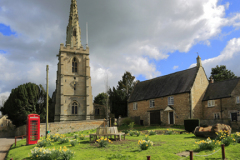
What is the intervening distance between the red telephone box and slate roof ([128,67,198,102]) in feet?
72.4

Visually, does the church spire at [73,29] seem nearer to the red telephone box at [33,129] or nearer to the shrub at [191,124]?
the red telephone box at [33,129]

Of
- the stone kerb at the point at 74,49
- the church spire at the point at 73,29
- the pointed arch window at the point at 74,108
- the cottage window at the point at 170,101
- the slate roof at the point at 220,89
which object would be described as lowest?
the pointed arch window at the point at 74,108

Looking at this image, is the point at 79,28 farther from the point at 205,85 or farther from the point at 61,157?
the point at 61,157

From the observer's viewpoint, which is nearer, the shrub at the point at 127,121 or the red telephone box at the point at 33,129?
the red telephone box at the point at 33,129

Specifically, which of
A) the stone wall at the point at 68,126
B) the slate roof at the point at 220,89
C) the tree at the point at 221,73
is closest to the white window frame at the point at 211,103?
the slate roof at the point at 220,89

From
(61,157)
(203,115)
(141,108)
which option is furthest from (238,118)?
(61,157)

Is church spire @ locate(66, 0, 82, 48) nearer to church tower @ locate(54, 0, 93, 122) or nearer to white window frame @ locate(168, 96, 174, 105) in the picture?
church tower @ locate(54, 0, 93, 122)

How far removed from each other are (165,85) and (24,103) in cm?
2674

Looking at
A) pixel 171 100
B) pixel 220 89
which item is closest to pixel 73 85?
pixel 171 100

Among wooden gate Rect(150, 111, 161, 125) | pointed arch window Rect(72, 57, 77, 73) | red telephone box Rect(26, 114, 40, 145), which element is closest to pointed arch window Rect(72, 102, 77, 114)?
pointed arch window Rect(72, 57, 77, 73)

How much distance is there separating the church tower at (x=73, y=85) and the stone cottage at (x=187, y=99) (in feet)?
40.8

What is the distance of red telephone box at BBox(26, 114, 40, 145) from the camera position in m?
19.5

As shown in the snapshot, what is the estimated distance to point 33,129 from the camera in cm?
1992

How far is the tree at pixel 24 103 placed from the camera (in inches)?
1569
